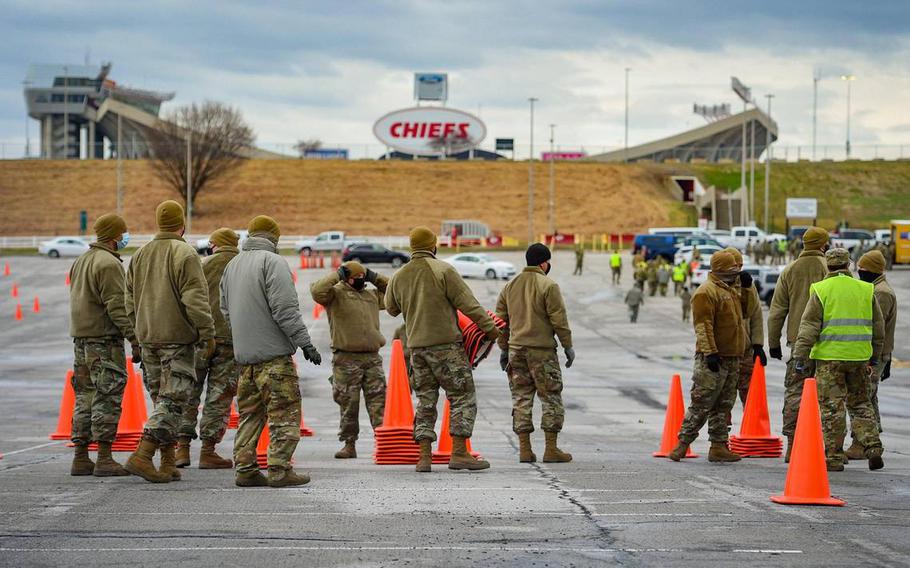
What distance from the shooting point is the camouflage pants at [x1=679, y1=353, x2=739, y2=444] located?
1081 centimetres

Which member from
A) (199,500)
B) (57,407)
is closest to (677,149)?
(57,407)

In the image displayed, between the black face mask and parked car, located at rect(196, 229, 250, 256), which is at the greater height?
parked car, located at rect(196, 229, 250, 256)

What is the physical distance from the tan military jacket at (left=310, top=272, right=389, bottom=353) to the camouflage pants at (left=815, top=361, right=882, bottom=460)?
3.82 metres

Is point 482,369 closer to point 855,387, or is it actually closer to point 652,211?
point 855,387

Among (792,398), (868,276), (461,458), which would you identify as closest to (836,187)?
(868,276)

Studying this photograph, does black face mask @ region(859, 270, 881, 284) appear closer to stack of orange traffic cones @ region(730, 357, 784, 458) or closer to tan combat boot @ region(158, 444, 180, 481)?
stack of orange traffic cones @ region(730, 357, 784, 458)

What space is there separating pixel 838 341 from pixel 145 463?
224 inches

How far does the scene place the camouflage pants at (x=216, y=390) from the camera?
33.8 feet

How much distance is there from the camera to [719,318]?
1089 cm

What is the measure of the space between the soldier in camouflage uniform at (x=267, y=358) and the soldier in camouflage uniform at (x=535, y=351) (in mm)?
2305

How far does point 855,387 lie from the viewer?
10.7 metres

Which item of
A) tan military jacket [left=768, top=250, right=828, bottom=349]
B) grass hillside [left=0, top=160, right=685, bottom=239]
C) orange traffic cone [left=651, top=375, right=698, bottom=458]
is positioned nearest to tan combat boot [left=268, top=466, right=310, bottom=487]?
orange traffic cone [left=651, top=375, right=698, bottom=458]

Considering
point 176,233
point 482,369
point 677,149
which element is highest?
point 677,149

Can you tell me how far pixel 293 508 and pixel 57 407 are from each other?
35.5ft
